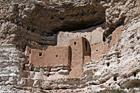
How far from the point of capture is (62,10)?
19.2m

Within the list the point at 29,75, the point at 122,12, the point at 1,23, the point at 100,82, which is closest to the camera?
the point at 100,82

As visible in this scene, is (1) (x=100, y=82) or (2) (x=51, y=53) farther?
(2) (x=51, y=53)

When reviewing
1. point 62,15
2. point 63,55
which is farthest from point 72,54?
point 62,15

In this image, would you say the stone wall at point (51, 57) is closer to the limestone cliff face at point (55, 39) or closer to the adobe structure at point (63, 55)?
the adobe structure at point (63, 55)

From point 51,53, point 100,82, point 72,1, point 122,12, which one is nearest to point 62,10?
point 72,1

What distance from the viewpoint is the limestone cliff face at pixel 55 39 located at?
1411cm

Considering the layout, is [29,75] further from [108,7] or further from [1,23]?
[108,7]

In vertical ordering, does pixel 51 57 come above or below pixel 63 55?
below

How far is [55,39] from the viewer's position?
66.2 ft

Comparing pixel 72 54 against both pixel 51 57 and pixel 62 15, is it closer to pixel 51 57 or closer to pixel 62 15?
pixel 51 57

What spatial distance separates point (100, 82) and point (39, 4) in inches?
287

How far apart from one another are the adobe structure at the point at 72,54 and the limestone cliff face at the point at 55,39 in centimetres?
45

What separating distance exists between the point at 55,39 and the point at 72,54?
2.90 m

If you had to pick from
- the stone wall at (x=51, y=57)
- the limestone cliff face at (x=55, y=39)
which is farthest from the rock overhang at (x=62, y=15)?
the stone wall at (x=51, y=57)
